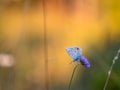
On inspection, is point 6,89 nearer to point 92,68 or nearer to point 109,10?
point 92,68

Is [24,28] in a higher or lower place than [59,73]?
higher

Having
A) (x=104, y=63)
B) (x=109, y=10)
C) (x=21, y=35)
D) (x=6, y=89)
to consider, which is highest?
(x=109, y=10)

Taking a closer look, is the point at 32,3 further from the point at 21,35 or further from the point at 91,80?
the point at 91,80

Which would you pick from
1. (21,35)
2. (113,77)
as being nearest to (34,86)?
(21,35)

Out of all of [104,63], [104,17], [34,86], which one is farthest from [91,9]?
[34,86]

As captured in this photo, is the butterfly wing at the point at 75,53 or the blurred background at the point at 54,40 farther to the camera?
the blurred background at the point at 54,40

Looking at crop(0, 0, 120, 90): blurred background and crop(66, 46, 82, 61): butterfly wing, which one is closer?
crop(66, 46, 82, 61): butterfly wing

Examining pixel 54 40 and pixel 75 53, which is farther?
pixel 54 40
